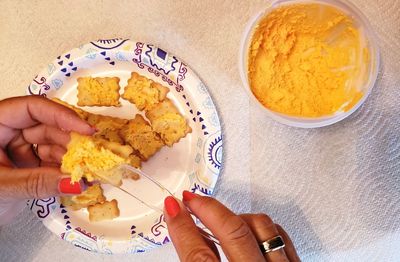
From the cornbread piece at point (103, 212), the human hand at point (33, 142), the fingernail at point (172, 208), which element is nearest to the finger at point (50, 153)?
the human hand at point (33, 142)

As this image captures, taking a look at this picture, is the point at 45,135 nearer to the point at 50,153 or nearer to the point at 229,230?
the point at 50,153

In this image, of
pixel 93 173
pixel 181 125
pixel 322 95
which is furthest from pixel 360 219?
pixel 93 173

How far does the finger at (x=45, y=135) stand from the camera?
0.61 meters

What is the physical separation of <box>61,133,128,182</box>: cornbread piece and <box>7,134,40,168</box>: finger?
0.18 meters

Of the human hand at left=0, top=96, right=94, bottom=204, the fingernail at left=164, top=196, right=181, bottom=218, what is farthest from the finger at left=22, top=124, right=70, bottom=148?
the fingernail at left=164, top=196, right=181, bottom=218

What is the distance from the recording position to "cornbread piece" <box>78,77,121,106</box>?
2.17 feet

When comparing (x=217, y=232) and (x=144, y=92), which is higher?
(x=144, y=92)

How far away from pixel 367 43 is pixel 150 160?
408 millimetres

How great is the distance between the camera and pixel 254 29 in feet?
2.09

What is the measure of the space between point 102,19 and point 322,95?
1.30ft

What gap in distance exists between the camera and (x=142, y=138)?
2.13 feet

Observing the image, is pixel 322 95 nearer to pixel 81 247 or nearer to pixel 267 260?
pixel 267 260

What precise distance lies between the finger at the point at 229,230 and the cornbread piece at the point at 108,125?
22 cm

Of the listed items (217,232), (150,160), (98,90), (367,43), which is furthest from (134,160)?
(367,43)
